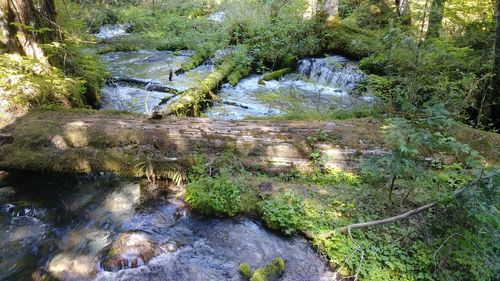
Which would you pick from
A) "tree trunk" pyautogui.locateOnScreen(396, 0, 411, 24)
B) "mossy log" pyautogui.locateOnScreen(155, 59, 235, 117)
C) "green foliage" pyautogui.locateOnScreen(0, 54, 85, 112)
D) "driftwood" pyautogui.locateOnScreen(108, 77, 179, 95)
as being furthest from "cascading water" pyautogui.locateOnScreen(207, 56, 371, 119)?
"green foliage" pyautogui.locateOnScreen(0, 54, 85, 112)

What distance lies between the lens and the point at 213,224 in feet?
15.3

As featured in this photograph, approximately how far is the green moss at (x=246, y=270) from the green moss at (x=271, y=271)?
0.08m

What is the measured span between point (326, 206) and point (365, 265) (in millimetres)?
1053

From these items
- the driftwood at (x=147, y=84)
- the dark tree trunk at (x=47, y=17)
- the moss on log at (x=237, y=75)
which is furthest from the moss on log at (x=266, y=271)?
the moss on log at (x=237, y=75)

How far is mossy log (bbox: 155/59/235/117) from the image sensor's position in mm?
7318

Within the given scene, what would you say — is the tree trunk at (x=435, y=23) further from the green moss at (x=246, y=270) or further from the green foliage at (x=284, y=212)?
the green moss at (x=246, y=270)

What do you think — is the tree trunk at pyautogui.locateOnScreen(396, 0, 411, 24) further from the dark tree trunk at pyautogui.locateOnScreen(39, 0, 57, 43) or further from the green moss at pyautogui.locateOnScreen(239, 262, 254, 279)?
the green moss at pyautogui.locateOnScreen(239, 262, 254, 279)

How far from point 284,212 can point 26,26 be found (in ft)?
19.0

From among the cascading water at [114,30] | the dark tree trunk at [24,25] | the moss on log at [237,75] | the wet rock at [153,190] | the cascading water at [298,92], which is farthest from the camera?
the cascading water at [114,30]

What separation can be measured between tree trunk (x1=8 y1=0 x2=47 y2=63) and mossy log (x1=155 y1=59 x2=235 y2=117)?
2.73 m

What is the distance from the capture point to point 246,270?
383 centimetres

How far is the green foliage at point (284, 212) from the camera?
14.7ft

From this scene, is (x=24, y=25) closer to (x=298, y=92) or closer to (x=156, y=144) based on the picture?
(x=156, y=144)

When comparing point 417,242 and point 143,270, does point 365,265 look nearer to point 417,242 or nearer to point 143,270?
point 417,242
